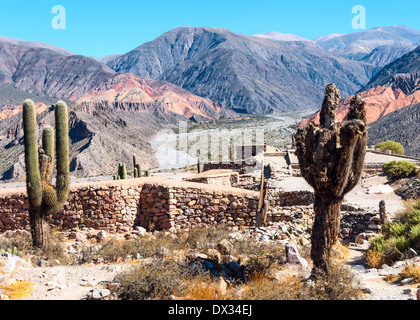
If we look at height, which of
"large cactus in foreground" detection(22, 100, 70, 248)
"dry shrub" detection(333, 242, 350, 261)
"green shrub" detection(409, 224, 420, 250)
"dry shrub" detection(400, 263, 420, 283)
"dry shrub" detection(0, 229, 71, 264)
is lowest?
"dry shrub" detection(333, 242, 350, 261)

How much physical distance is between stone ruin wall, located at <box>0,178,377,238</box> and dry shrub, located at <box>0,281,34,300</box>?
4.92m

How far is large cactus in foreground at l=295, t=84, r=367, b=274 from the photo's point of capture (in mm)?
6301

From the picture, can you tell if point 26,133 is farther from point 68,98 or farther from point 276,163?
point 68,98

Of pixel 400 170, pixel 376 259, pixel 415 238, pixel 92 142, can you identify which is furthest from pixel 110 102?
pixel 415 238

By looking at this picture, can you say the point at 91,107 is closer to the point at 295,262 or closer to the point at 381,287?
the point at 295,262

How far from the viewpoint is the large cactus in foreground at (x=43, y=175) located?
9477 mm

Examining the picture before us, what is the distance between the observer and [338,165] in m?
6.34

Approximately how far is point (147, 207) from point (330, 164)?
6.68 meters

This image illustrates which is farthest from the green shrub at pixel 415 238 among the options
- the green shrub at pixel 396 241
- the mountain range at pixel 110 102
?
the mountain range at pixel 110 102

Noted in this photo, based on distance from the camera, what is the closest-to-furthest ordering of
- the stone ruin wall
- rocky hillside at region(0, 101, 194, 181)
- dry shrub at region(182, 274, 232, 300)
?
dry shrub at region(182, 274, 232, 300), the stone ruin wall, rocky hillside at region(0, 101, 194, 181)

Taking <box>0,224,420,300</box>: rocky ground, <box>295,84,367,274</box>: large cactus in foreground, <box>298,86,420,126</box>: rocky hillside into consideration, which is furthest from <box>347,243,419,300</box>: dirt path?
<box>298,86,420,126</box>: rocky hillside

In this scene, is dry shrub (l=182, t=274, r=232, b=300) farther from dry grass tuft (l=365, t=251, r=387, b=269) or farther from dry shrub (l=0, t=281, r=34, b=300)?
dry grass tuft (l=365, t=251, r=387, b=269)
